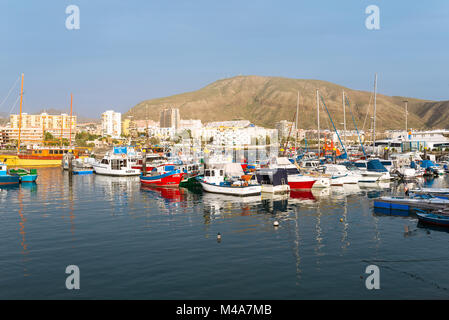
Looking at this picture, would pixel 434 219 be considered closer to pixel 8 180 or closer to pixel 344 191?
pixel 344 191

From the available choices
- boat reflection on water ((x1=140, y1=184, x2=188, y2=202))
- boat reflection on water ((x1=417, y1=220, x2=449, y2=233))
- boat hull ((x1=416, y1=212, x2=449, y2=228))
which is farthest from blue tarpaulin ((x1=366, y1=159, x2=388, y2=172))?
boat reflection on water ((x1=417, y1=220, x2=449, y2=233))

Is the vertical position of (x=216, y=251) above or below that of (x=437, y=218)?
below

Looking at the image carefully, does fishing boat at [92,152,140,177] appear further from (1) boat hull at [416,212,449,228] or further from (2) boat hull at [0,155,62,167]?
(1) boat hull at [416,212,449,228]

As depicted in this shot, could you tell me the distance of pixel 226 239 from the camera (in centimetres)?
2767

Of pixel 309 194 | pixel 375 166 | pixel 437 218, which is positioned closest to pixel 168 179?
pixel 309 194

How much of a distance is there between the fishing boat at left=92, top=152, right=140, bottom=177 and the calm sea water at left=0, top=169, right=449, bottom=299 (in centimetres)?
3185

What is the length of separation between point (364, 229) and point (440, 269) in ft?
31.8

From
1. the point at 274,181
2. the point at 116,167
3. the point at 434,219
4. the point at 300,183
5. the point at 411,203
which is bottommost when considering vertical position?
the point at 434,219

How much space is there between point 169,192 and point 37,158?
6548cm

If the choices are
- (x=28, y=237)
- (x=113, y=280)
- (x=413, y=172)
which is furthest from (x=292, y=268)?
(x=413, y=172)

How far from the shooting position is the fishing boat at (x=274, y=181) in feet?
162

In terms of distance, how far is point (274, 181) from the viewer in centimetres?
4956

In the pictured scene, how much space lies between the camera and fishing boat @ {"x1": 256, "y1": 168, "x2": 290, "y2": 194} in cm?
4944
